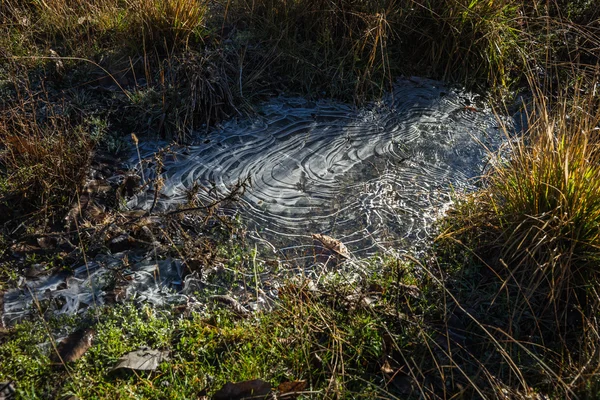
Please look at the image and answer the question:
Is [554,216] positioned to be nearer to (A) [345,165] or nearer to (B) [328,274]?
(B) [328,274]

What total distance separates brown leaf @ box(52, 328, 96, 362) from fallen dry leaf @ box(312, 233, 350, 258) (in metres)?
1.28

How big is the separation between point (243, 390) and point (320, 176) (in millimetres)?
1750

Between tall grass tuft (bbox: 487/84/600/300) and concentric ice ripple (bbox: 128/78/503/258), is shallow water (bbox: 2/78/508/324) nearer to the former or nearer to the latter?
concentric ice ripple (bbox: 128/78/503/258)

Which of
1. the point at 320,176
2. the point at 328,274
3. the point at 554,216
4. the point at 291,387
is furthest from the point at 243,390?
the point at 320,176

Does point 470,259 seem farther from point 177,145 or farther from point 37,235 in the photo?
point 37,235

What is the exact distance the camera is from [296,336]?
8.59 ft

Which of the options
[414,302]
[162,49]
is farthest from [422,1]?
[414,302]

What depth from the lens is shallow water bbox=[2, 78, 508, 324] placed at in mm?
3000

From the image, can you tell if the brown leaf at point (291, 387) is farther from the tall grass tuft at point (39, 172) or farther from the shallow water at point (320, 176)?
the tall grass tuft at point (39, 172)

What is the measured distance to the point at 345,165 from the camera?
12.9ft

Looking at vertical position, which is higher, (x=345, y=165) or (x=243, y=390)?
(x=345, y=165)

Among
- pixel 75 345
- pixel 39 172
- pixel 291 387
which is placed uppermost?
pixel 39 172

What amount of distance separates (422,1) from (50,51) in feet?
9.48

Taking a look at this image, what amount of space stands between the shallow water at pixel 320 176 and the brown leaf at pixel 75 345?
0.22m
